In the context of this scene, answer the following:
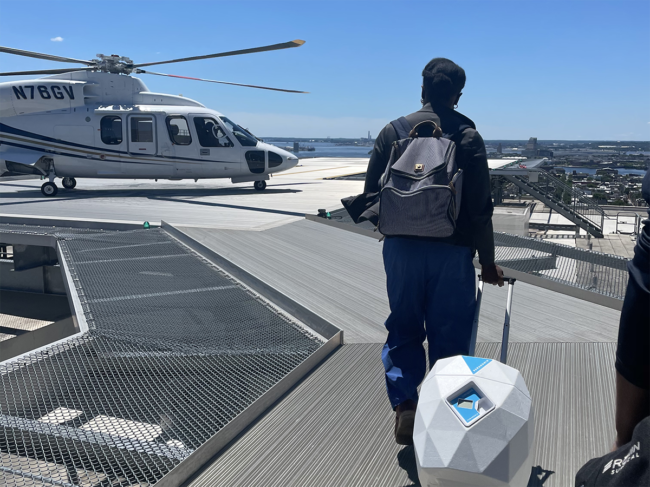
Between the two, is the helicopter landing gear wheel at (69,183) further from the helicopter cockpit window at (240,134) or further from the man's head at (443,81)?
the man's head at (443,81)

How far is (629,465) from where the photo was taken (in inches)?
37.0

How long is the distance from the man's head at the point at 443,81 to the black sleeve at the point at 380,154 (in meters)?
0.26

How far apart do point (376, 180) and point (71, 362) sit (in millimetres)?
1984

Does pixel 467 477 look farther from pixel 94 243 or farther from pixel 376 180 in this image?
pixel 94 243

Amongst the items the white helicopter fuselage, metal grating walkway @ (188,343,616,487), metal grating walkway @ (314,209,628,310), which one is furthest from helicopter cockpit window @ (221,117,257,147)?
metal grating walkway @ (188,343,616,487)

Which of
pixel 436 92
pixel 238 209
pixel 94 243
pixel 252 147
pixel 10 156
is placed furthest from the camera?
pixel 252 147

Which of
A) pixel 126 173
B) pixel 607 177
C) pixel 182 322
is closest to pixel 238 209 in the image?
pixel 126 173

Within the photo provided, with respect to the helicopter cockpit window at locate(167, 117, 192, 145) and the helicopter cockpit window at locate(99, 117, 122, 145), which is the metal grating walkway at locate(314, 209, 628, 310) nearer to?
the helicopter cockpit window at locate(167, 117, 192, 145)

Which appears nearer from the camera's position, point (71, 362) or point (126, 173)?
point (71, 362)

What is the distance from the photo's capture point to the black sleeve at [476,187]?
7.82 feet

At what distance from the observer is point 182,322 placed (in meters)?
3.87

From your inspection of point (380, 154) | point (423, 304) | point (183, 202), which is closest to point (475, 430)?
point (423, 304)

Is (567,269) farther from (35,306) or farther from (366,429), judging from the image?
(35,306)

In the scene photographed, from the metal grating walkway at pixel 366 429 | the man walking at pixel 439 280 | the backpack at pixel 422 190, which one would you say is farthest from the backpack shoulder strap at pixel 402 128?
the metal grating walkway at pixel 366 429
